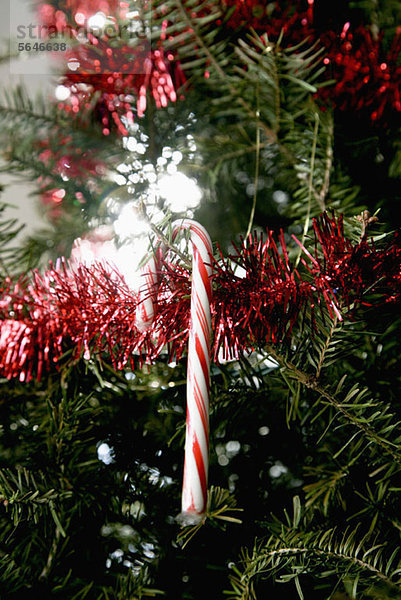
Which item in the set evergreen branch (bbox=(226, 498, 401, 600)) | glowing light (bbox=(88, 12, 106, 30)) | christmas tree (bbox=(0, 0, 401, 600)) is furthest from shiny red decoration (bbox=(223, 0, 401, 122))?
evergreen branch (bbox=(226, 498, 401, 600))

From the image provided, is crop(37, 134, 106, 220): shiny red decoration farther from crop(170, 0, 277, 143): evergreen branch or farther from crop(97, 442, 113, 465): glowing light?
crop(97, 442, 113, 465): glowing light

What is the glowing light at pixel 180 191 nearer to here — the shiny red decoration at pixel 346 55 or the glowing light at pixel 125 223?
the glowing light at pixel 125 223

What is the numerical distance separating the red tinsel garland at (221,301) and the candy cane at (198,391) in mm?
15

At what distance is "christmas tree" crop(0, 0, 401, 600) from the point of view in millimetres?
282

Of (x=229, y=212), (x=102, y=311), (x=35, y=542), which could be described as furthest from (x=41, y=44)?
(x=35, y=542)

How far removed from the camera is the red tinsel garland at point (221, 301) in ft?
0.86

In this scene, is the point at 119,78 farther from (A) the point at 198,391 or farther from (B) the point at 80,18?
(A) the point at 198,391

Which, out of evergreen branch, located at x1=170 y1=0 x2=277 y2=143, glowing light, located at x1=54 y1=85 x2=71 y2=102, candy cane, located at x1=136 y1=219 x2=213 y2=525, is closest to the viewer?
candy cane, located at x1=136 y1=219 x2=213 y2=525

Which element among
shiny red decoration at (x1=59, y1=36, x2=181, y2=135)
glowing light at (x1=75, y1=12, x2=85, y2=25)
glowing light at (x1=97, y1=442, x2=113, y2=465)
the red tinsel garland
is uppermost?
glowing light at (x1=75, y1=12, x2=85, y2=25)

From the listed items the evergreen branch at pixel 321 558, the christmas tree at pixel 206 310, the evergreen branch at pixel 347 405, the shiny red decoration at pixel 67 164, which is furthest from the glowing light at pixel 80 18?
Result: the evergreen branch at pixel 321 558

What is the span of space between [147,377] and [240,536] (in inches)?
6.5

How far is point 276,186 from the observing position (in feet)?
1.83

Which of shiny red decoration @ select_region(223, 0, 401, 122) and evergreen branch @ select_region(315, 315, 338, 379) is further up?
shiny red decoration @ select_region(223, 0, 401, 122)

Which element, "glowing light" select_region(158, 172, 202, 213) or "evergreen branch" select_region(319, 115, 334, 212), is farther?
"glowing light" select_region(158, 172, 202, 213)
